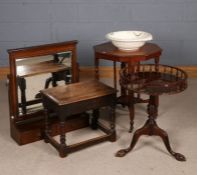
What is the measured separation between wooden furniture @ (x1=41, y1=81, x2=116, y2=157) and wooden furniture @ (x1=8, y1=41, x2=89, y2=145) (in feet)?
0.43

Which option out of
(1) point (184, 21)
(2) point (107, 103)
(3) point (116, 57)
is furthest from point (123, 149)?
(1) point (184, 21)

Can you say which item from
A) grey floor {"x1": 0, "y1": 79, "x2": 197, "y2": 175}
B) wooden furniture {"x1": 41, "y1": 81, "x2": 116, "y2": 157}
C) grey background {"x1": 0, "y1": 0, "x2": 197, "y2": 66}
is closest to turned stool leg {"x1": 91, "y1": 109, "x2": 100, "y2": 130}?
grey floor {"x1": 0, "y1": 79, "x2": 197, "y2": 175}

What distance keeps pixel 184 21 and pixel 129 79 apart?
5.44 ft

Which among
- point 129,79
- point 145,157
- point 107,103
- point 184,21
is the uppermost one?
point 184,21

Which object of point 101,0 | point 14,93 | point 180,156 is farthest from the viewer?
point 101,0

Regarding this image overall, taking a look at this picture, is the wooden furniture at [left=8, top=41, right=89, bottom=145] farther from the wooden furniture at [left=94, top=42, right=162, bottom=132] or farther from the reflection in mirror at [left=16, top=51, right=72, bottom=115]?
the wooden furniture at [left=94, top=42, right=162, bottom=132]

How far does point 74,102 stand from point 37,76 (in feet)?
1.66

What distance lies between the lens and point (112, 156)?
2717 millimetres

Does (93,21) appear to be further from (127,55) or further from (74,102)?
(74,102)

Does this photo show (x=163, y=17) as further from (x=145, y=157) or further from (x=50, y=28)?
(x=145, y=157)

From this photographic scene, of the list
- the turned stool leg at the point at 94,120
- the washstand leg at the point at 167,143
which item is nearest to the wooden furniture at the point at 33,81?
the turned stool leg at the point at 94,120

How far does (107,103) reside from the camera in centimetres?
277

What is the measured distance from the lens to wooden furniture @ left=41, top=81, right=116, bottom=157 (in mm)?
2623

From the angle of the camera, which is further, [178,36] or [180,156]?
[178,36]
